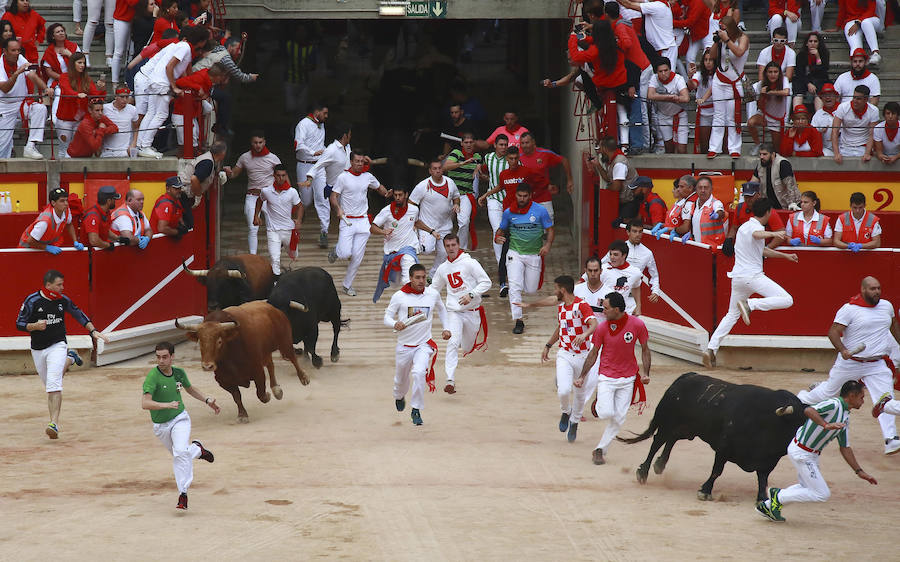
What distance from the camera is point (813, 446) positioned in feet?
35.6

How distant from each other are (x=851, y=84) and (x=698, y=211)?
14.2ft

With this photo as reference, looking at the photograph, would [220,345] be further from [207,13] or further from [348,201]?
[207,13]

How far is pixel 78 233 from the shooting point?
1711cm

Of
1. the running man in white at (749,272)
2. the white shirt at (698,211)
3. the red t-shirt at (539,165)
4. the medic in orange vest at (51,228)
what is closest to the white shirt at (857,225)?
the white shirt at (698,211)

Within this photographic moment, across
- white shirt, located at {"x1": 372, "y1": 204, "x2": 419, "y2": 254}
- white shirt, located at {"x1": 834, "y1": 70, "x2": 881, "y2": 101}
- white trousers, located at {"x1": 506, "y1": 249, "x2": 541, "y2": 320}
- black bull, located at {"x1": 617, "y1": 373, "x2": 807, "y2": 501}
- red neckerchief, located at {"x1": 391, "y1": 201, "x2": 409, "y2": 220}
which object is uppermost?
white shirt, located at {"x1": 834, "y1": 70, "x2": 881, "y2": 101}

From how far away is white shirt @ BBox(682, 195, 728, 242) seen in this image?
16875 mm

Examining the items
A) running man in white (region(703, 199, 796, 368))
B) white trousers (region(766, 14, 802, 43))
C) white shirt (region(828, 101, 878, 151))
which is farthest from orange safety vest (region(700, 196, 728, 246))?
white trousers (region(766, 14, 802, 43))

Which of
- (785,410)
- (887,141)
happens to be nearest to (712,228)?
(887,141)

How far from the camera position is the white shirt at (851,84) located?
19.6 m

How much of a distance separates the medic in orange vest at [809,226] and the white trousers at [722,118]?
2.11 metres

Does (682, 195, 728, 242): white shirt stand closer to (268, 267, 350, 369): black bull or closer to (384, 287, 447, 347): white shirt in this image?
(384, 287, 447, 347): white shirt

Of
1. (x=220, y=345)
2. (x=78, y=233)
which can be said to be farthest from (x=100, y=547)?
(x=78, y=233)

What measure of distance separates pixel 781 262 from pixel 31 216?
9.82 metres

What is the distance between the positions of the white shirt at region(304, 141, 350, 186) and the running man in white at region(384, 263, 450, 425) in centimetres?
624
